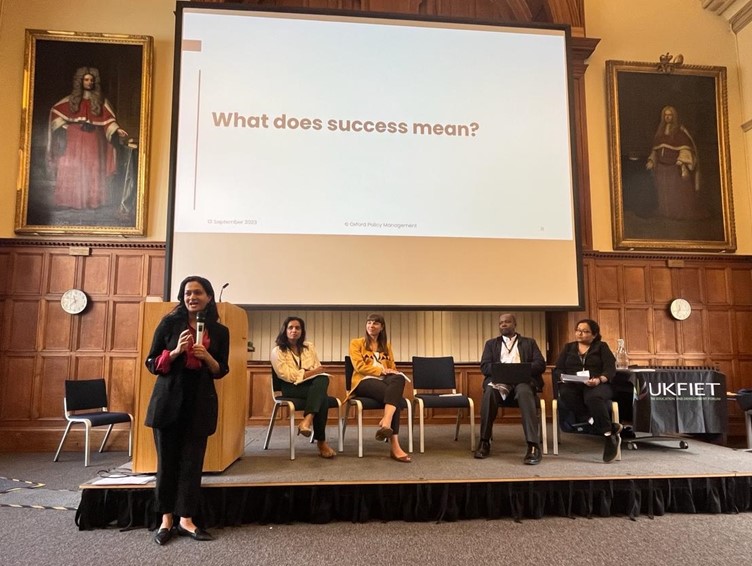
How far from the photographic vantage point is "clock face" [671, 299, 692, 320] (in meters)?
6.19

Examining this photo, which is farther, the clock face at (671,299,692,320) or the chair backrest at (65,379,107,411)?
the clock face at (671,299,692,320)

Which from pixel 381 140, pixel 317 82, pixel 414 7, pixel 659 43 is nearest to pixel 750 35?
pixel 659 43

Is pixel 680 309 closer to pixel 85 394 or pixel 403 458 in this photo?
pixel 403 458

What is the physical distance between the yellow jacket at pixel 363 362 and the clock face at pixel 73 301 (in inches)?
127

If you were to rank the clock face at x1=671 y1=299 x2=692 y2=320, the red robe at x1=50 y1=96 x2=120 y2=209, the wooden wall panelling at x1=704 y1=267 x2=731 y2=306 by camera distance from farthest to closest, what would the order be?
the wooden wall panelling at x1=704 y1=267 x2=731 y2=306, the clock face at x1=671 y1=299 x2=692 y2=320, the red robe at x1=50 y1=96 x2=120 y2=209

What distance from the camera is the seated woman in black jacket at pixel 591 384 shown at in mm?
3719

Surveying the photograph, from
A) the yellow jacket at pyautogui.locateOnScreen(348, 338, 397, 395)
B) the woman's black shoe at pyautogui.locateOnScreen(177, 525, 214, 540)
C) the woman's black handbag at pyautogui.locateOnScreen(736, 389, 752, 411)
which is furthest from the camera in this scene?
the woman's black handbag at pyautogui.locateOnScreen(736, 389, 752, 411)

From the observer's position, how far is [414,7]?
253 inches

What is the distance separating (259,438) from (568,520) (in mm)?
2677

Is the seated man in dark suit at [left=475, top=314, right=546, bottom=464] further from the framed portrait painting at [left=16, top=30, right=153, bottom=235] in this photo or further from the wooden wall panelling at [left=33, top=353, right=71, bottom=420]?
the wooden wall panelling at [left=33, top=353, right=71, bottom=420]

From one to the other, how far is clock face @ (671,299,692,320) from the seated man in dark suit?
2926mm

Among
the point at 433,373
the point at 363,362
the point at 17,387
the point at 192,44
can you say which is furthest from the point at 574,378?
the point at 17,387

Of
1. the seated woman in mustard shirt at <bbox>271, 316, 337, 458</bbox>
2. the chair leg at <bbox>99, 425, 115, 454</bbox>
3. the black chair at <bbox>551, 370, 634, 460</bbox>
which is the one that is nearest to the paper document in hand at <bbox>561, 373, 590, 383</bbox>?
the black chair at <bbox>551, 370, 634, 460</bbox>

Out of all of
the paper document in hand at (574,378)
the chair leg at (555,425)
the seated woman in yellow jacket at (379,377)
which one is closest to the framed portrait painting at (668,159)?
the paper document in hand at (574,378)
